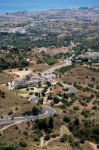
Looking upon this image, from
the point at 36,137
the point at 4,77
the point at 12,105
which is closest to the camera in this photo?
the point at 36,137

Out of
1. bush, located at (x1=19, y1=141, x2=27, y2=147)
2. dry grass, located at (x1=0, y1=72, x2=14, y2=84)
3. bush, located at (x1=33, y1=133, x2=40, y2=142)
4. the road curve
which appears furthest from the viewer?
dry grass, located at (x1=0, y1=72, x2=14, y2=84)

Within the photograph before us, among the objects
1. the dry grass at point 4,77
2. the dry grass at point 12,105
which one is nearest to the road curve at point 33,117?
the dry grass at point 12,105

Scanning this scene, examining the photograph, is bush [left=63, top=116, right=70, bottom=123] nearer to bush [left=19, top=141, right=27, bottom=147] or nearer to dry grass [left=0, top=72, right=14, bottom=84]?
bush [left=19, top=141, right=27, bottom=147]

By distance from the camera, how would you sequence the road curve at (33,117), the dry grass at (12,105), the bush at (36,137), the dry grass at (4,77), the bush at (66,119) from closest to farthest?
the bush at (36,137) < the road curve at (33,117) < the bush at (66,119) < the dry grass at (12,105) < the dry grass at (4,77)

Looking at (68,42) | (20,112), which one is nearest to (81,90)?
(20,112)

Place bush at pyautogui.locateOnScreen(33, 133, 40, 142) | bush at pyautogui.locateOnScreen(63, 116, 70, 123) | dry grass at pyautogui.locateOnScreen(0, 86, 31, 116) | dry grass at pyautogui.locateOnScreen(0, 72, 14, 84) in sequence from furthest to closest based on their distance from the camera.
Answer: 1. dry grass at pyautogui.locateOnScreen(0, 72, 14, 84)
2. dry grass at pyautogui.locateOnScreen(0, 86, 31, 116)
3. bush at pyautogui.locateOnScreen(63, 116, 70, 123)
4. bush at pyautogui.locateOnScreen(33, 133, 40, 142)

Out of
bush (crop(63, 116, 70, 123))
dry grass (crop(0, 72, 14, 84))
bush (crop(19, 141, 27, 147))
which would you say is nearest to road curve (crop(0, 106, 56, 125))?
bush (crop(63, 116, 70, 123))

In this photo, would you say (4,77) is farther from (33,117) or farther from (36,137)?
(36,137)

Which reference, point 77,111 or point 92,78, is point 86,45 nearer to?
point 92,78

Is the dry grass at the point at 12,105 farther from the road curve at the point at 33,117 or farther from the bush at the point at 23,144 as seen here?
the bush at the point at 23,144

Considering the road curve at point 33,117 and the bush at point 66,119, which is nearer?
the road curve at point 33,117

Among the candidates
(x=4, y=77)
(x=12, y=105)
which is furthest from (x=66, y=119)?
(x=4, y=77)
